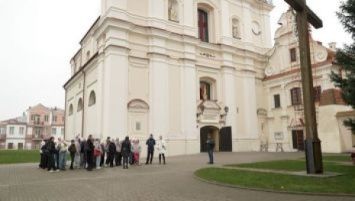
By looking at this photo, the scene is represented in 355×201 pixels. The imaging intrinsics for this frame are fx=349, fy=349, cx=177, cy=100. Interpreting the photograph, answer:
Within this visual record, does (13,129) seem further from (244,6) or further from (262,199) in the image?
(262,199)

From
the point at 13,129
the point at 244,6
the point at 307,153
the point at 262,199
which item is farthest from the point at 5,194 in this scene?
the point at 13,129

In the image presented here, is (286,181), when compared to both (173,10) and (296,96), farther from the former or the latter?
(173,10)

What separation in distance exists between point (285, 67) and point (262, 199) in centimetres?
2746

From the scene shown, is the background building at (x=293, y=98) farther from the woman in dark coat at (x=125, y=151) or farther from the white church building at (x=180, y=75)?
the woman in dark coat at (x=125, y=151)

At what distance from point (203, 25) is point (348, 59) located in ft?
71.0

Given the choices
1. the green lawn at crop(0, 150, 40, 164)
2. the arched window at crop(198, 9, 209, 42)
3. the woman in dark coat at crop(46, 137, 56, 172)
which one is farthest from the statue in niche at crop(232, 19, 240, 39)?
the woman in dark coat at crop(46, 137, 56, 172)

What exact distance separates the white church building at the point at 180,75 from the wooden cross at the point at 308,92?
15.5 m

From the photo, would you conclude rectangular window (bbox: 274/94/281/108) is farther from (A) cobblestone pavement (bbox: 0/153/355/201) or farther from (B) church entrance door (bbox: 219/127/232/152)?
(A) cobblestone pavement (bbox: 0/153/355/201)

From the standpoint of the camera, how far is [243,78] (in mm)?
34969

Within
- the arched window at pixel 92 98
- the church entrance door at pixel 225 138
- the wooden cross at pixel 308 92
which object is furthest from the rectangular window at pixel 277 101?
the wooden cross at pixel 308 92

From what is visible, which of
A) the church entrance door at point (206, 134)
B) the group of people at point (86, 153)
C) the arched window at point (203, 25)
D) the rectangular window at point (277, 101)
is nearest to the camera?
the group of people at point (86, 153)

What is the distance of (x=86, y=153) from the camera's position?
17.2m

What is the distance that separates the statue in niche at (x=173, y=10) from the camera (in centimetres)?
3099

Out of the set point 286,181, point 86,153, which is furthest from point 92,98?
point 286,181
